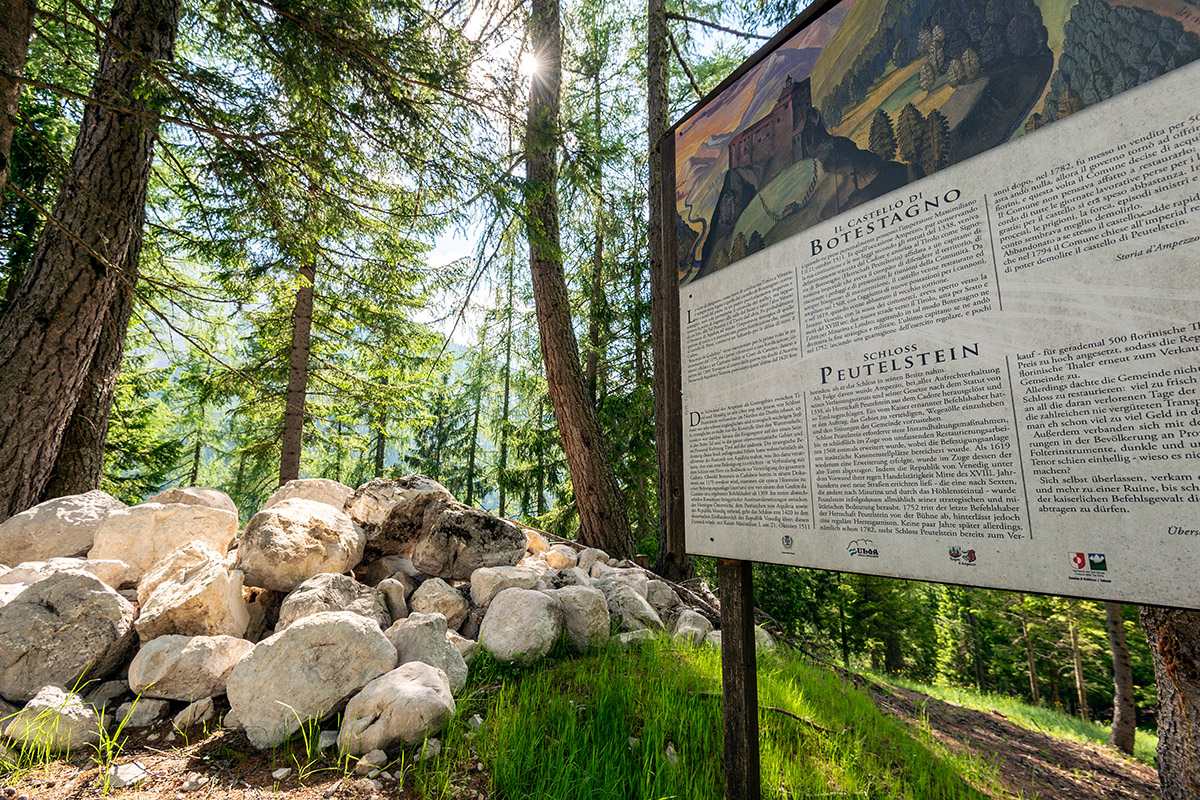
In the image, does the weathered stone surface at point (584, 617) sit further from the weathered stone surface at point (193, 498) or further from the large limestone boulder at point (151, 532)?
the weathered stone surface at point (193, 498)

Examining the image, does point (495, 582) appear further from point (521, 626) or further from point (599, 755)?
point (599, 755)

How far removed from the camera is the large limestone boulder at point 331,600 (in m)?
2.73

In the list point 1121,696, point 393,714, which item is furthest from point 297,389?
point 1121,696

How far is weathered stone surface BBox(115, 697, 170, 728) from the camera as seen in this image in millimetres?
2316

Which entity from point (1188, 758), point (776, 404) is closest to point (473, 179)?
point (776, 404)

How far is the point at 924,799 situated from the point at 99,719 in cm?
374

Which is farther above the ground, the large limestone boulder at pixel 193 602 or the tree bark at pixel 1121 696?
the large limestone boulder at pixel 193 602

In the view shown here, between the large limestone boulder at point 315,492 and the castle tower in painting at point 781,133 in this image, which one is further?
the large limestone boulder at point 315,492

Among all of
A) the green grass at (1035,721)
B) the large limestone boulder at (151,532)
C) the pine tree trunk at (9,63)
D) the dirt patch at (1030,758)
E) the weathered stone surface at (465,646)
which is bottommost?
the green grass at (1035,721)

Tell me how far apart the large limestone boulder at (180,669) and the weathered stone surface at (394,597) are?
0.88m

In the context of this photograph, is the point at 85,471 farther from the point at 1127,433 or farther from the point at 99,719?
the point at 1127,433

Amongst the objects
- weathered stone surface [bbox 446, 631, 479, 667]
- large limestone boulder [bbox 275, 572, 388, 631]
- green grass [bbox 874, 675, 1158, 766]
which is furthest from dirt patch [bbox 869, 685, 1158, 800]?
large limestone boulder [bbox 275, 572, 388, 631]

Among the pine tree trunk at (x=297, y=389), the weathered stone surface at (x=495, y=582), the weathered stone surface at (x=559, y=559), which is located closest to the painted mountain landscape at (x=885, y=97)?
the weathered stone surface at (x=495, y=582)

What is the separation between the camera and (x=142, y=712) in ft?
7.69
